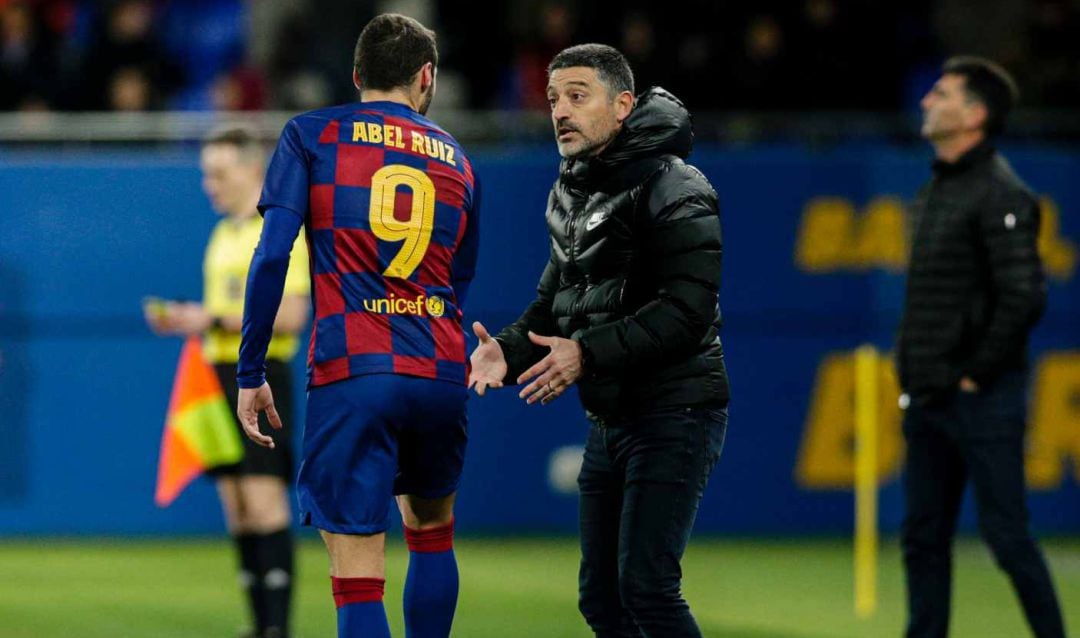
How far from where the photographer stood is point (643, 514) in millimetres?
5402

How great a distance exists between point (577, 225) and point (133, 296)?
720cm

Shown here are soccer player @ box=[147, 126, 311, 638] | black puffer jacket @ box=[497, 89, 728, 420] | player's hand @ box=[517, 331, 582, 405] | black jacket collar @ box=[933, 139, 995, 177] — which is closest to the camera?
player's hand @ box=[517, 331, 582, 405]

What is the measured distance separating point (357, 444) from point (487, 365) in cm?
46

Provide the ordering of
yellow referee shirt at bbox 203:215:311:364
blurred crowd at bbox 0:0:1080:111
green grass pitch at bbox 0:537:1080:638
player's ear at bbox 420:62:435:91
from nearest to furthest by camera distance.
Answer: player's ear at bbox 420:62:435:91
yellow referee shirt at bbox 203:215:311:364
green grass pitch at bbox 0:537:1080:638
blurred crowd at bbox 0:0:1080:111

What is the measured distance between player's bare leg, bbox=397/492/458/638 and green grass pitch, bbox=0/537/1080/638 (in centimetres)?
256

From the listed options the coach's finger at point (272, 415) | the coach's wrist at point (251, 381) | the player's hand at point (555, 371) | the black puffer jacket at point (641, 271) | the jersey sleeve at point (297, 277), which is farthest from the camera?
the jersey sleeve at point (297, 277)

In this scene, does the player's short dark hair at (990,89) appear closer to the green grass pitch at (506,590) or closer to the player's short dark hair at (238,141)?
the green grass pitch at (506,590)

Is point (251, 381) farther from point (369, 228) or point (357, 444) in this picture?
point (369, 228)

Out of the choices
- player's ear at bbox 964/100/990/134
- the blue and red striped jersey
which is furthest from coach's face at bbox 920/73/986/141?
the blue and red striped jersey

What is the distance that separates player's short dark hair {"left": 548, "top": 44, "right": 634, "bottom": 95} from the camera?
5.48 meters

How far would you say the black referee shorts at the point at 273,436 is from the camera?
27.1 feet

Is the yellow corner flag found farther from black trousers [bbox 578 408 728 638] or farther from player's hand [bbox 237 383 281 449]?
player's hand [bbox 237 383 281 449]

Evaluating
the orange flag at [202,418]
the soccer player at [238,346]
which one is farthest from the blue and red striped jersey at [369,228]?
the orange flag at [202,418]

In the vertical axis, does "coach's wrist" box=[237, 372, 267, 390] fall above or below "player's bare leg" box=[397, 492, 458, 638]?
above
